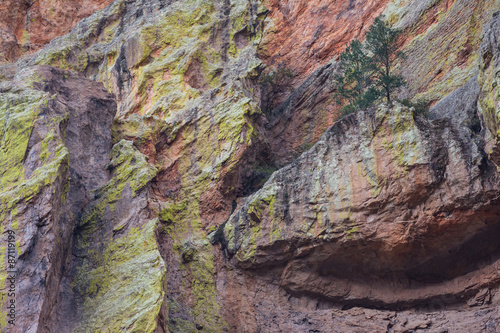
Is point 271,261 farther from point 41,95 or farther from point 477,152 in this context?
point 41,95

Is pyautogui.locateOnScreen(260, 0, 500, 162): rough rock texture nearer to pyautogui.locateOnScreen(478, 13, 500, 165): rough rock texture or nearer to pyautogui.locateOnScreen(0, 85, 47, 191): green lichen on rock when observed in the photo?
pyautogui.locateOnScreen(478, 13, 500, 165): rough rock texture

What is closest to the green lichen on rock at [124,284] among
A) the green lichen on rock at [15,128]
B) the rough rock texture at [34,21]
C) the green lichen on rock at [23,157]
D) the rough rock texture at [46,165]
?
the rough rock texture at [46,165]

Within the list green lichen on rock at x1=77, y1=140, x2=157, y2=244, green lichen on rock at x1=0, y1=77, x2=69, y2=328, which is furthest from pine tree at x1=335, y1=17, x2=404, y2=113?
green lichen on rock at x1=0, y1=77, x2=69, y2=328

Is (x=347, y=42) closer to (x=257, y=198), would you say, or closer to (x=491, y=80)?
(x=257, y=198)

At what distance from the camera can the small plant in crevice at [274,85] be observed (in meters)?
35.7

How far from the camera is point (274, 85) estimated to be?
36.0 m

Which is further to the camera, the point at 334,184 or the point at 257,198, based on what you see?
the point at 257,198

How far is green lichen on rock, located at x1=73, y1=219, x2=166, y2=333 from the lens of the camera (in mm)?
18750

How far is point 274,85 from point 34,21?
2909 centimetres

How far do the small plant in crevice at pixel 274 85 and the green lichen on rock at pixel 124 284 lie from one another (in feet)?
52.4

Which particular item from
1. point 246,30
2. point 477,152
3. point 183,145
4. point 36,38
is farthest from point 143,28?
point 477,152

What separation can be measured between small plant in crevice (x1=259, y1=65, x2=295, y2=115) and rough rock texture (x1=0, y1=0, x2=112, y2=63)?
2561 cm

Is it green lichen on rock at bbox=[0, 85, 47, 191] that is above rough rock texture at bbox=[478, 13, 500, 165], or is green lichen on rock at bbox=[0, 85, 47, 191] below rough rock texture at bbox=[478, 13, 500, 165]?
above

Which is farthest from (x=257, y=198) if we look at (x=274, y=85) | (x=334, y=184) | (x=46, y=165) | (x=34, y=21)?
A: (x=34, y=21)
